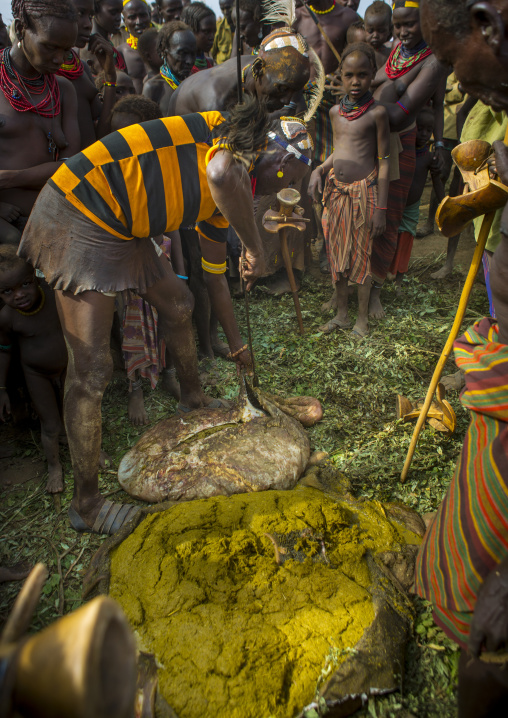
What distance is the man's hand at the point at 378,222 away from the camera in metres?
3.99

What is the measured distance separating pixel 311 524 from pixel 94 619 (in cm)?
166

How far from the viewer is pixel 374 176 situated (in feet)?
13.0

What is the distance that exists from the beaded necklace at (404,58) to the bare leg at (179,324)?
2.94 m

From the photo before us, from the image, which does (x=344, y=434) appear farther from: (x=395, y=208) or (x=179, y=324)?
(x=395, y=208)

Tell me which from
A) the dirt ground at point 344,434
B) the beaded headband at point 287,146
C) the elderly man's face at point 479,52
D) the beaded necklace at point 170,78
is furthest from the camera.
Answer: the beaded necklace at point 170,78

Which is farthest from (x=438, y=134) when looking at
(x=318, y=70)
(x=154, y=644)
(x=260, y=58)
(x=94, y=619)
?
(x=94, y=619)

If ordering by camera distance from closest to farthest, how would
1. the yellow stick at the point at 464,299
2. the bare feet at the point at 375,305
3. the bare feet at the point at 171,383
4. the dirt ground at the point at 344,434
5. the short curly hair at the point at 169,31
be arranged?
the dirt ground at the point at 344,434 → the yellow stick at the point at 464,299 → the bare feet at the point at 171,383 → the short curly hair at the point at 169,31 → the bare feet at the point at 375,305

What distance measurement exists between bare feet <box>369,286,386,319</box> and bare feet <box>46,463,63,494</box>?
302 centimetres

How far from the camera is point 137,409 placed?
336 centimetres

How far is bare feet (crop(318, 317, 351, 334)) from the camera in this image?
430 cm

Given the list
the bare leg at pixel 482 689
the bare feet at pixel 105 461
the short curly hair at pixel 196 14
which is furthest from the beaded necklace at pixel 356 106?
the bare leg at pixel 482 689

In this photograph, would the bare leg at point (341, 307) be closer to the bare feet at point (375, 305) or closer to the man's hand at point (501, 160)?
the bare feet at point (375, 305)

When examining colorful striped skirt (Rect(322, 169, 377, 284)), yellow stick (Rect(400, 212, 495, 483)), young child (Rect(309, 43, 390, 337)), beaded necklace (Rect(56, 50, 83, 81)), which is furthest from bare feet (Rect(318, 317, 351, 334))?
beaded necklace (Rect(56, 50, 83, 81))

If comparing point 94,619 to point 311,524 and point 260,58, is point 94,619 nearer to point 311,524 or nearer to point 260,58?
point 311,524
